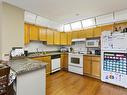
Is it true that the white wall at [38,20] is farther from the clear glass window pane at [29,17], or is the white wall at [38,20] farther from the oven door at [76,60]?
the oven door at [76,60]

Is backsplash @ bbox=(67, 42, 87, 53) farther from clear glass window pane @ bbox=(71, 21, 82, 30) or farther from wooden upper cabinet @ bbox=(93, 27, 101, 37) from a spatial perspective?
wooden upper cabinet @ bbox=(93, 27, 101, 37)

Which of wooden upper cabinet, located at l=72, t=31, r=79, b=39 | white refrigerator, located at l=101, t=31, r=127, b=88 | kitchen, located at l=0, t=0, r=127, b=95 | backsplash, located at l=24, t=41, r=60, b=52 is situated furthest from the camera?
wooden upper cabinet, located at l=72, t=31, r=79, b=39

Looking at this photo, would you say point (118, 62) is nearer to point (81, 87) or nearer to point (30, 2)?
point (81, 87)

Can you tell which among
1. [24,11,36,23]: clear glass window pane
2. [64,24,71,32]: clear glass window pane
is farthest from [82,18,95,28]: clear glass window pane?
[24,11,36,23]: clear glass window pane

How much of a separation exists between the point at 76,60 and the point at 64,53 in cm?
88

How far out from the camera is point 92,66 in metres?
3.96

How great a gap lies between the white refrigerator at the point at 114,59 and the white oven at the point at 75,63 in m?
1.04

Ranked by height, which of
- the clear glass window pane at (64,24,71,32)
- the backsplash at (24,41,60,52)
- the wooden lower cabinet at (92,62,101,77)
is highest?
the clear glass window pane at (64,24,71,32)

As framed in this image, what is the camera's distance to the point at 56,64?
4.64 meters

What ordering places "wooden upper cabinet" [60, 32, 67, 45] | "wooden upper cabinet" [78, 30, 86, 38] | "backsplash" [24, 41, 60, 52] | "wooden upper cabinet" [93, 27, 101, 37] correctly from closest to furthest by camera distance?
"wooden upper cabinet" [93, 27, 101, 37] → "backsplash" [24, 41, 60, 52] → "wooden upper cabinet" [78, 30, 86, 38] → "wooden upper cabinet" [60, 32, 67, 45]

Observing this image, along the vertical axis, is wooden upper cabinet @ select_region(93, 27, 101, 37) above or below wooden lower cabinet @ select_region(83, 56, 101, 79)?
above

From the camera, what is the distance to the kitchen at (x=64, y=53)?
1987mm

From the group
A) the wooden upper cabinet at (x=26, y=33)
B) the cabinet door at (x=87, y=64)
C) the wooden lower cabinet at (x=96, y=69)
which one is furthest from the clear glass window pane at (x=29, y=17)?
the wooden lower cabinet at (x=96, y=69)

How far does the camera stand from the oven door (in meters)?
4.36
